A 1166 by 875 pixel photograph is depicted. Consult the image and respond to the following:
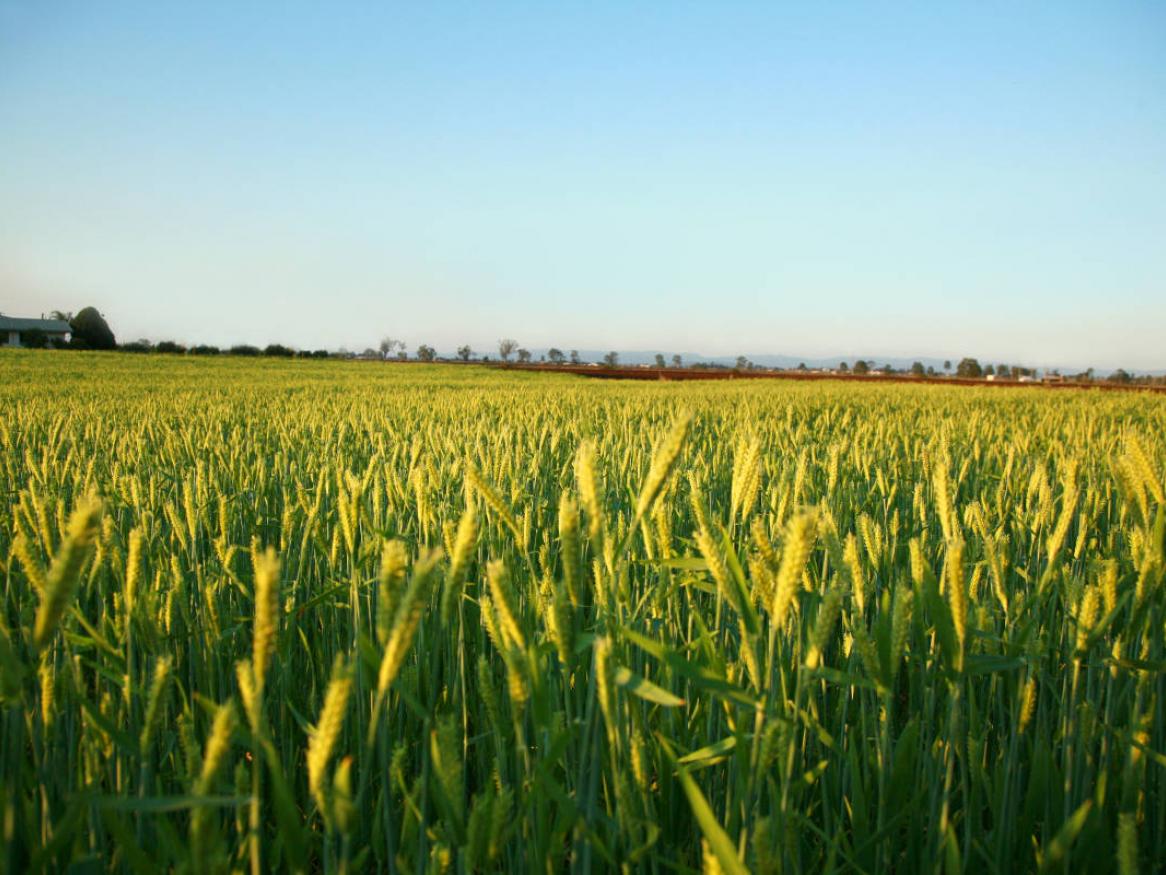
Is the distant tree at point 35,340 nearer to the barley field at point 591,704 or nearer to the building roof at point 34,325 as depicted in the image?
the building roof at point 34,325

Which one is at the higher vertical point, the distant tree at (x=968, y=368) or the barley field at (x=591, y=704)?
the distant tree at (x=968, y=368)

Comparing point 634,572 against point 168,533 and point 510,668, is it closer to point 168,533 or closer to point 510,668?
point 510,668

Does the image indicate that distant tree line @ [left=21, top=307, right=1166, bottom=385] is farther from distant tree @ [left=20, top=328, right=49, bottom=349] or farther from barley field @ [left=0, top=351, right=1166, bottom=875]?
barley field @ [left=0, top=351, right=1166, bottom=875]

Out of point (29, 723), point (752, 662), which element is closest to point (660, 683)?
point (752, 662)

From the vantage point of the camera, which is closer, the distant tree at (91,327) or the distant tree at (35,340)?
the distant tree at (35,340)

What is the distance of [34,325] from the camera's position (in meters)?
61.9

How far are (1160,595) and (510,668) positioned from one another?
1.29 m

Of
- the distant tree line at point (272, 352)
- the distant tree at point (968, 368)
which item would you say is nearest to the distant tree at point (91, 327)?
the distant tree line at point (272, 352)

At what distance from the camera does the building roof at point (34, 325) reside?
194 feet

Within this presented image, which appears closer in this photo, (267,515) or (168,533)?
(168,533)

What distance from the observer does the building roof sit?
5925 cm

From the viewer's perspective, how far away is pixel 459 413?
533cm

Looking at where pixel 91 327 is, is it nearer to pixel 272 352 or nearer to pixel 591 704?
pixel 272 352

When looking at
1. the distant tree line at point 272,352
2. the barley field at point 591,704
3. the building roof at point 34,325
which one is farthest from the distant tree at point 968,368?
the building roof at point 34,325
